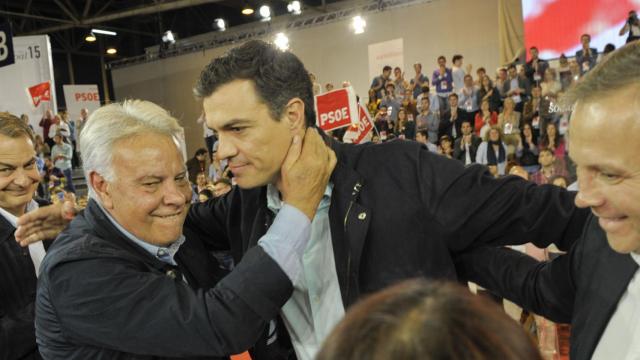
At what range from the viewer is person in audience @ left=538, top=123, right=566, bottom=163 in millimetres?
10094

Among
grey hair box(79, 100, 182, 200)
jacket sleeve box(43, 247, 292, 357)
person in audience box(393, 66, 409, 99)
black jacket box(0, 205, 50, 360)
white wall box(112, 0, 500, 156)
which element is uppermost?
white wall box(112, 0, 500, 156)

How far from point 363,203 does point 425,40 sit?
636 inches

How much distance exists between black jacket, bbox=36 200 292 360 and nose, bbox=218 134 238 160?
1.36 ft

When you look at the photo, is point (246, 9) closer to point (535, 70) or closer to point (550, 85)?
point (535, 70)

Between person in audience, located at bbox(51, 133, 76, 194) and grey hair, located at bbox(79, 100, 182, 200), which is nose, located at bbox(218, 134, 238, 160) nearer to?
grey hair, located at bbox(79, 100, 182, 200)

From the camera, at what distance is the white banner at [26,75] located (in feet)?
47.0

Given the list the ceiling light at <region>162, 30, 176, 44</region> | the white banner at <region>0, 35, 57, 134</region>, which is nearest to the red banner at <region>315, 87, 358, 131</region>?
the white banner at <region>0, 35, 57, 134</region>

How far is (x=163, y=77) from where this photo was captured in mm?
23859

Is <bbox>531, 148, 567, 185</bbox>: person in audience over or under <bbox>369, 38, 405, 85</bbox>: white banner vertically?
under

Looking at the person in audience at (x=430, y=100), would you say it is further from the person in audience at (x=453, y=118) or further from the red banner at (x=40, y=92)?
Answer: the red banner at (x=40, y=92)

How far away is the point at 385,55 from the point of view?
16078mm

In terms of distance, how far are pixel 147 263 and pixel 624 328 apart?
128 cm

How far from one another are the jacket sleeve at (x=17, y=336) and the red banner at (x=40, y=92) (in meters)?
13.9

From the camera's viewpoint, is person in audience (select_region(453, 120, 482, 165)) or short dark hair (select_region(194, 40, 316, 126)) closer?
short dark hair (select_region(194, 40, 316, 126))
